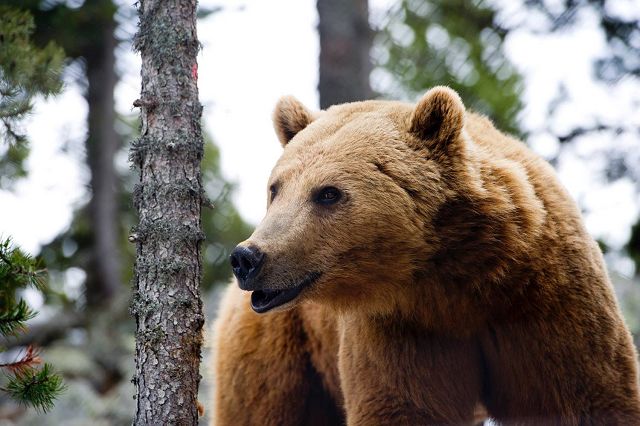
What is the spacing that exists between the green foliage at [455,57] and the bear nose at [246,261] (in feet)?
19.3

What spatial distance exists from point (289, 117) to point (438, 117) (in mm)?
972

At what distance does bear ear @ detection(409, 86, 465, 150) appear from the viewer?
3744mm

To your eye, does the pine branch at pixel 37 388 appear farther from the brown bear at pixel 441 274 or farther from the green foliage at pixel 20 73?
the green foliage at pixel 20 73

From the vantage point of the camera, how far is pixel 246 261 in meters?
3.35

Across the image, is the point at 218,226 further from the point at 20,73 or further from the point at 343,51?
the point at 20,73

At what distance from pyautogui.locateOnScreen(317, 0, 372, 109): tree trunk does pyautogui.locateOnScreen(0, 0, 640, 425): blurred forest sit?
0.6 inches

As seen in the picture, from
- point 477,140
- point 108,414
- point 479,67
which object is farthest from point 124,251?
point 477,140

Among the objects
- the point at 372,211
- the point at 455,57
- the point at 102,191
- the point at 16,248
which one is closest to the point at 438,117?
the point at 372,211

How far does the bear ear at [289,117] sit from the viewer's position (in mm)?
4383

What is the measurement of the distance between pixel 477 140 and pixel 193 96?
1557mm

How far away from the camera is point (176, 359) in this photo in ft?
10.9

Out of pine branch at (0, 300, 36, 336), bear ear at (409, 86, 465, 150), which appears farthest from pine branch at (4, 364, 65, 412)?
bear ear at (409, 86, 465, 150)

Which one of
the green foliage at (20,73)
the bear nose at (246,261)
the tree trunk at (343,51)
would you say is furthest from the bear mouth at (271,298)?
the tree trunk at (343,51)

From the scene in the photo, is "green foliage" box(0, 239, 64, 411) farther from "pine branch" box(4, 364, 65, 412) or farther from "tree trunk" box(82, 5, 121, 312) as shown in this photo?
"tree trunk" box(82, 5, 121, 312)
